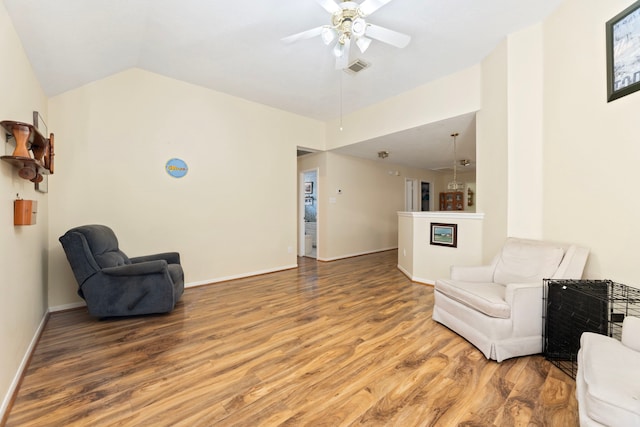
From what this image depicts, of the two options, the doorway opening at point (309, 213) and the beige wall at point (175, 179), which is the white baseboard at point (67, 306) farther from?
the doorway opening at point (309, 213)

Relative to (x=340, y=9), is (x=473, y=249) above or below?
below

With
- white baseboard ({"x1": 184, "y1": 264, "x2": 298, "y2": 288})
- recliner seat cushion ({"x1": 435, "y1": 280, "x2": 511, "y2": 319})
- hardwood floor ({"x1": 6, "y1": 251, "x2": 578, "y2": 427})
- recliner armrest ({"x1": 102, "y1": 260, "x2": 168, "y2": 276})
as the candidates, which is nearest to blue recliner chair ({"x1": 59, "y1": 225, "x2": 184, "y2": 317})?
recliner armrest ({"x1": 102, "y1": 260, "x2": 168, "y2": 276})

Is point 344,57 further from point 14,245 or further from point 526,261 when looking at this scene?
point 14,245

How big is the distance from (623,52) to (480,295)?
81.9 inches

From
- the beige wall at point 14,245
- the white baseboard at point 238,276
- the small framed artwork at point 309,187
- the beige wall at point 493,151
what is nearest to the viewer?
Answer: the beige wall at point 14,245

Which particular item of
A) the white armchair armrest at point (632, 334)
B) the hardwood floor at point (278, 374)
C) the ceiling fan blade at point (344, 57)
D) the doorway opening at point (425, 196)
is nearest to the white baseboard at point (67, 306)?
the hardwood floor at point (278, 374)

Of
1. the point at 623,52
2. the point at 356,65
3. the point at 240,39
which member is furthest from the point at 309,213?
the point at 623,52

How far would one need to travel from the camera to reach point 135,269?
8.66ft

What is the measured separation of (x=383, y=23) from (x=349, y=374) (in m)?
3.09

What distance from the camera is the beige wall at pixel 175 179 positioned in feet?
9.91

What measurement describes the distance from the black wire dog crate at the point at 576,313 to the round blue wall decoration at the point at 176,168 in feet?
13.7

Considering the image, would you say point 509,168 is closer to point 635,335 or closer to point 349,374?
point 635,335

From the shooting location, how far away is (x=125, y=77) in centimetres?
329

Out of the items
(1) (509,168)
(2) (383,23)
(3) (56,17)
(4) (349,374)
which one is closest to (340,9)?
(2) (383,23)
